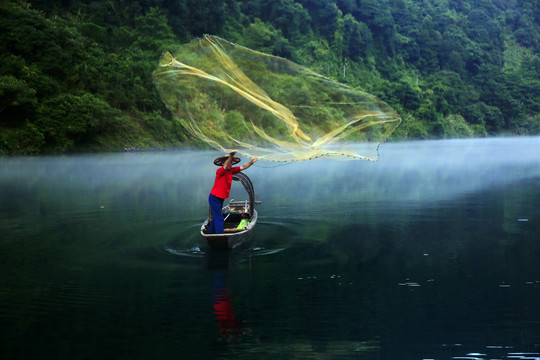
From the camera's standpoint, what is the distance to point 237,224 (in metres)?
16.4

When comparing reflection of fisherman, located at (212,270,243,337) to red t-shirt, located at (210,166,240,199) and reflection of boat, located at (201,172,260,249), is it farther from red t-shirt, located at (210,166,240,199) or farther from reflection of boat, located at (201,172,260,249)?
red t-shirt, located at (210,166,240,199)

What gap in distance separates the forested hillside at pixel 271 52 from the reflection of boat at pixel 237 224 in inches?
1381

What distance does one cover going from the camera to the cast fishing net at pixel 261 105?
43.4 feet

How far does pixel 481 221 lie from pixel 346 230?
4300 mm

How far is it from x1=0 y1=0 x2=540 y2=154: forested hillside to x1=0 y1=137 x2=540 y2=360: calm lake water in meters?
30.3

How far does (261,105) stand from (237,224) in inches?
168

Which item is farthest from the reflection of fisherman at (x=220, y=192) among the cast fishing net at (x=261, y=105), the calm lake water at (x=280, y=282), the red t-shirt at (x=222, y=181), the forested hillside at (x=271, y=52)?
the forested hillside at (x=271, y=52)

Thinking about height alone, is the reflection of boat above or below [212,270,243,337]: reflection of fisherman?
above

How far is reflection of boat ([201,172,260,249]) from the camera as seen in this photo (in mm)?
13031

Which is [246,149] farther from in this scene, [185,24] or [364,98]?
[185,24]

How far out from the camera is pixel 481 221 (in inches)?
708

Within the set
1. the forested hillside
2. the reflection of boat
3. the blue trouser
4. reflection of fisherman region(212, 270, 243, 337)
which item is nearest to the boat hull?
the reflection of boat

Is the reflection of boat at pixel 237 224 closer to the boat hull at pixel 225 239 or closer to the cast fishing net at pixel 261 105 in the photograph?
the boat hull at pixel 225 239

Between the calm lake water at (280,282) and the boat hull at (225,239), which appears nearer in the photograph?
the calm lake water at (280,282)
